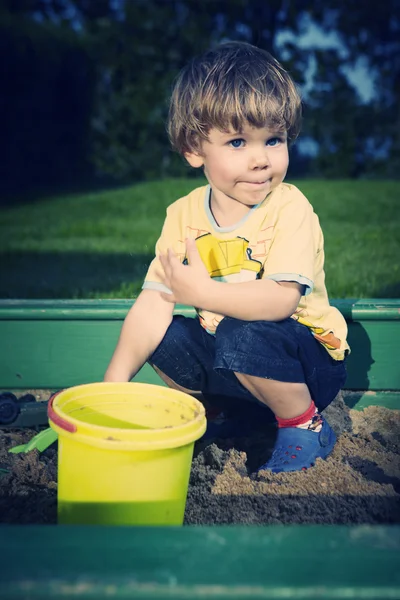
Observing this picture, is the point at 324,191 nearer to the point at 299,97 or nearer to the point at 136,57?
the point at 136,57

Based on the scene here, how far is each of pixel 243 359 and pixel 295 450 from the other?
0.25 m

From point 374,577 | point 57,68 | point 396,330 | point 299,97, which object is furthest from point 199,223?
point 57,68

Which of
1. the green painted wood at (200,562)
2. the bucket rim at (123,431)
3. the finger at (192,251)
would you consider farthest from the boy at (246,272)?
the green painted wood at (200,562)

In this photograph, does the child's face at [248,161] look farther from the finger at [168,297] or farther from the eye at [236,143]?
the finger at [168,297]

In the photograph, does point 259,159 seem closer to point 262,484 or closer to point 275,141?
point 275,141

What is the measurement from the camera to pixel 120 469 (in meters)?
1.19

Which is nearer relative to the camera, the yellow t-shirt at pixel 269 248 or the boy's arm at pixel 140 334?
the yellow t-shirt at pixel 269 248

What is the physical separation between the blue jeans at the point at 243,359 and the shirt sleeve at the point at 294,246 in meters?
0.12

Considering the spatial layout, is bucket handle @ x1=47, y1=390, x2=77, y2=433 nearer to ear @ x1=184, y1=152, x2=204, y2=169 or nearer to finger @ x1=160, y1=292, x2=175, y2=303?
finger @ x1=160, y1=292, x2=175, y2=303

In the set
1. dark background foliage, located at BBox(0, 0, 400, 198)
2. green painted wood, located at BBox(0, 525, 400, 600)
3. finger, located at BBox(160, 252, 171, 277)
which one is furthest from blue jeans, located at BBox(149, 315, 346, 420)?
dark background foliage, located at BBox(0, 0, 400, 198)

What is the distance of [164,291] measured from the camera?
1781 millimetres

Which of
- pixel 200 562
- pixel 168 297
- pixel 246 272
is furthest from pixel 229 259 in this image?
pixel 200 562

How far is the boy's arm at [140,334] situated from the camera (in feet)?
5.70

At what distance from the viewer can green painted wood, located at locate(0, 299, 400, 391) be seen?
6.66 feet
